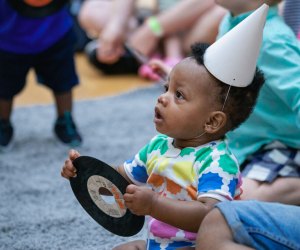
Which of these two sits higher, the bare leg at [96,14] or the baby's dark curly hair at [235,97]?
the baby's dark curly hair at [235,97]

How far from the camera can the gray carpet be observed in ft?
3.24

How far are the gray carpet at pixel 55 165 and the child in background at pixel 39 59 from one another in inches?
2.6

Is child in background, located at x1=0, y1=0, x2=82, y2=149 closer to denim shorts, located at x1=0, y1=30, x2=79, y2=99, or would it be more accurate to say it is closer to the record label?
denim shorts, located at x1=0, y1=30, x2=79, y2=99

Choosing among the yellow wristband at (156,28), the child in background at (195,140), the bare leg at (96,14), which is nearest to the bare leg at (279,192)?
the child in background at (195,140)

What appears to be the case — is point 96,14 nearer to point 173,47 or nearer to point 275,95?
point 173,47

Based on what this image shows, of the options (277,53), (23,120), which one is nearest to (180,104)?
(277,53)

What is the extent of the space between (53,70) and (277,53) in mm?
745

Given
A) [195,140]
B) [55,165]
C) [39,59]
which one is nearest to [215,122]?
[195,140]

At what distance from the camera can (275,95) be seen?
1031 millimetres

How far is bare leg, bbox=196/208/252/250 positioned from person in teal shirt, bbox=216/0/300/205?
37 cm

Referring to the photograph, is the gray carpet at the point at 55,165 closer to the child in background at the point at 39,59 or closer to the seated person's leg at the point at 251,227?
the child in background at the point at 39,59

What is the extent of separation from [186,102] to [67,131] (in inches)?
35.0

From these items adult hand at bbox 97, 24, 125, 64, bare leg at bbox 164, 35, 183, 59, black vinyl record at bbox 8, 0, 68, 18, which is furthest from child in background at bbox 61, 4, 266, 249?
bare leg at bbox 164, 35, 183, 59

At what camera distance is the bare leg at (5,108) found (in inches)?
60.7
